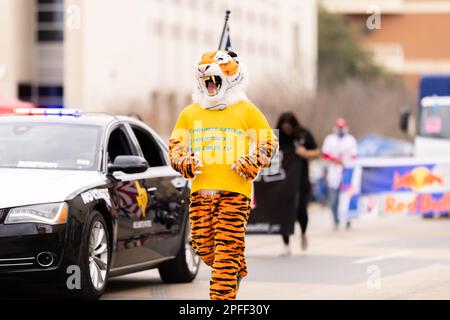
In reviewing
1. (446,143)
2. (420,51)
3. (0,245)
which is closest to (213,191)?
(0,245)

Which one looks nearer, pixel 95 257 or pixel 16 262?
pixel 16 262

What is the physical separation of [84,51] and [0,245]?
48.6 m

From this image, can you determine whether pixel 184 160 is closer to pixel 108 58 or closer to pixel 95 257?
pixel 95 257

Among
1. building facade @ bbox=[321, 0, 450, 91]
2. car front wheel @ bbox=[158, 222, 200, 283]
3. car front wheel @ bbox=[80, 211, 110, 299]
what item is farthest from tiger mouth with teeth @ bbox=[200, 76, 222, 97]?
building facade @ bbox=[321, 0, 450, 91]

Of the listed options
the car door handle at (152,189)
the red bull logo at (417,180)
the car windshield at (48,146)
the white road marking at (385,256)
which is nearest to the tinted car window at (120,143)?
the car door handle at (152,189)

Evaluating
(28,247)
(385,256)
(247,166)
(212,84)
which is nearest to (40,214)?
(28,247)

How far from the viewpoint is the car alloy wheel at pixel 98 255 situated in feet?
37.8

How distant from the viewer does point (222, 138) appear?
1014 centimetres

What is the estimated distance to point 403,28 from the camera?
330 feet

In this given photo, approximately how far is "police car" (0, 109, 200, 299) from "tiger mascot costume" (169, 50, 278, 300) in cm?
135

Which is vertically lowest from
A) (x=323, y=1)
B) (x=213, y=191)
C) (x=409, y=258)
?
(x=409, y=258)

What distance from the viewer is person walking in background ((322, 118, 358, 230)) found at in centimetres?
2466

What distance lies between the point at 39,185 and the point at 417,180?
1574cm
